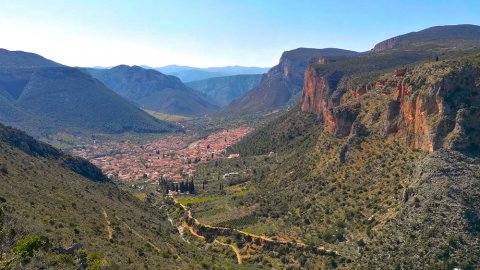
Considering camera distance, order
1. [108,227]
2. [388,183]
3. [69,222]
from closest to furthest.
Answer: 1. [69,222]
2. [108,227]
3. [388,183]

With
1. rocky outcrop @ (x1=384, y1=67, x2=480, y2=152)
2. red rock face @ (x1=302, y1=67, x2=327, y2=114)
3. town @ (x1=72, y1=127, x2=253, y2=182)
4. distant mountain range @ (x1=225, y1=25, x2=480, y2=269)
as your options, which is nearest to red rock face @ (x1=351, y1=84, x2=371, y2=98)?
distant mountain range @ (x1=225, y1=25, x2=480, y2=269)

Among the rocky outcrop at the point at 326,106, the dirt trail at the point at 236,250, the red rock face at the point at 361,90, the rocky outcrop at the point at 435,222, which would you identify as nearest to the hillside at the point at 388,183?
the rocky outcrop at the point at 435,222

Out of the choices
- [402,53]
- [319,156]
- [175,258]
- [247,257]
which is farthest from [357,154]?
[402,53]

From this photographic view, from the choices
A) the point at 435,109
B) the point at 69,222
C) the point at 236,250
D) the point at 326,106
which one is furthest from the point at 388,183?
the point at 326,106

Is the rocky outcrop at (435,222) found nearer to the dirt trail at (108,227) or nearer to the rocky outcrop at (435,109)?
the rocky outcrop at (435,109)

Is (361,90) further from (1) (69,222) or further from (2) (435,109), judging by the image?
(1) (69,222)
